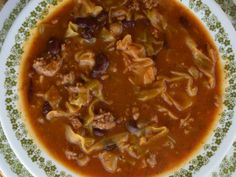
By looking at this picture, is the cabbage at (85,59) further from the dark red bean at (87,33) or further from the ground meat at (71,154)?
the ground meat at (71,154)

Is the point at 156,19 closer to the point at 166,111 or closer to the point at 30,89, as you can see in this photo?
the point at 166,111

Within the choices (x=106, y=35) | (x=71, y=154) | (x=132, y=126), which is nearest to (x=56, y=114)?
(x=71, y=154)

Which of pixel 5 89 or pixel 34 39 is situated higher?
pixel 34 39

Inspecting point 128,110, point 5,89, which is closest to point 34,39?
point 5,89

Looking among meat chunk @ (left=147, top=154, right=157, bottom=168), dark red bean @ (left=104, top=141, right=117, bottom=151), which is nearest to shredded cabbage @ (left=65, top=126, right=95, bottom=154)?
dark red bean @ (left=104, top=141, right=117, bottom=151)

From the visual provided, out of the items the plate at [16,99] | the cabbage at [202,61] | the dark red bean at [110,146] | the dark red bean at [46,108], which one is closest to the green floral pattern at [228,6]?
the plate at [16,99]

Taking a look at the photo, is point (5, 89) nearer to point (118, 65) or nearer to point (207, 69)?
point (118, 65)

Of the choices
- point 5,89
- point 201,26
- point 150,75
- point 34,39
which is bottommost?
point 5,89
